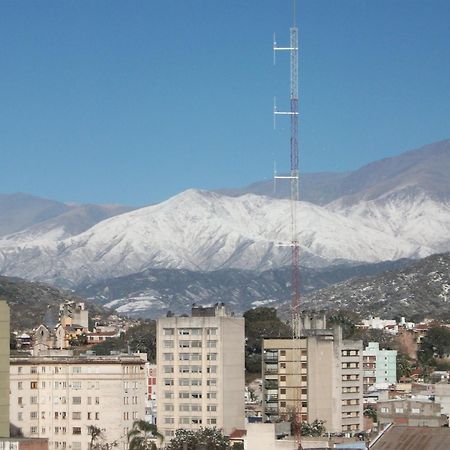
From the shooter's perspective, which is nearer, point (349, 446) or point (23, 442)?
point (23, 442)

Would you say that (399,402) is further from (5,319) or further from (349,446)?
(5,319)

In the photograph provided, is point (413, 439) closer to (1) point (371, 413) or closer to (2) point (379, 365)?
(1) point (371, 413)

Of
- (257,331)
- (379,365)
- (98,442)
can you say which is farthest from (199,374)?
(379,365)

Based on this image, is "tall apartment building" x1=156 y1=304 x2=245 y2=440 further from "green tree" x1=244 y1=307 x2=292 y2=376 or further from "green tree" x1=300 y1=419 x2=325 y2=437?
"green tree" x1=244 y1=307 x2=292 y2=376

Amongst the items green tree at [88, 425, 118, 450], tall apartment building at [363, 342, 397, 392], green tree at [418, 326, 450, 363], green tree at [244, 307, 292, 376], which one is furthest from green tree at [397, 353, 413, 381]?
green tree at [88, 425, 118, 450]

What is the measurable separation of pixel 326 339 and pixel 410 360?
6513 cm

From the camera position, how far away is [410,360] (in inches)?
7539

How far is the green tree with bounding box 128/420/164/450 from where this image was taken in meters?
100

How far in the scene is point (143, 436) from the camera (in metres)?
108

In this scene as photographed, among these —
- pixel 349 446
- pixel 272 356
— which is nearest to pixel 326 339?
pixel 272 356

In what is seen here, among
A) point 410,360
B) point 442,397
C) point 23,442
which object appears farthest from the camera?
point 410,360

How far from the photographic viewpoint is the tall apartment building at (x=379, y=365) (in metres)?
164

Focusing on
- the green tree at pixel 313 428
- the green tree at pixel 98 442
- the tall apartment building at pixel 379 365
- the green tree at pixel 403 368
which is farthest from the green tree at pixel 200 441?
the green tree at pixel 403 368

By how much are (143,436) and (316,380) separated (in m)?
20.9
